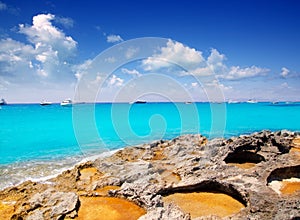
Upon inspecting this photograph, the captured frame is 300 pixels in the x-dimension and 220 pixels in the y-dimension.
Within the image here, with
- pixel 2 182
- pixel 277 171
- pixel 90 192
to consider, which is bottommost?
pixel 2 182

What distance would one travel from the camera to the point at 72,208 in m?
10.1

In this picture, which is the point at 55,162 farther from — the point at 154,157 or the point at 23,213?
the point at 23,213

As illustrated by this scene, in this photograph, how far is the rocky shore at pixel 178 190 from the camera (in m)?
9.34

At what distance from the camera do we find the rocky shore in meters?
9.34

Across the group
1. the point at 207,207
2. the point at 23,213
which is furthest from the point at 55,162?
the point at 207,207

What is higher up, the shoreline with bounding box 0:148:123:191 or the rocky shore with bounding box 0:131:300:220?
the rocky shore with bounding box 0:131:300:220

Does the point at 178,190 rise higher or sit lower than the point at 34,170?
higher

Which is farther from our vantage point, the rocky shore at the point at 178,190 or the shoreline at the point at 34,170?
the shoreline at the point at 34,170

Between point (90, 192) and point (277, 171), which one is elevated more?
point (277, 171)

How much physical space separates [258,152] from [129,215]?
443 inches

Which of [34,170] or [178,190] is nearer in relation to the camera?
[178,190]

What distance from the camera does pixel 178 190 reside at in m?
12.5

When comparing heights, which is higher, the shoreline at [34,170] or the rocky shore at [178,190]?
the rocky shore at [178,190]

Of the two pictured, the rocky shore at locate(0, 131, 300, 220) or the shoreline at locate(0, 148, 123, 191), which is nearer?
the rocky shore at locate(0, 131, 300, 220)
